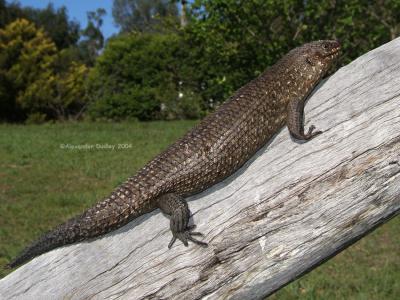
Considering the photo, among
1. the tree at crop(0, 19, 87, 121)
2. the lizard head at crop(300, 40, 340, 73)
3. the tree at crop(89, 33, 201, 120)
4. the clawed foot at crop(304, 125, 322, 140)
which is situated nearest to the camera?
the clawed foot at crop(304, 125, 322, 140)

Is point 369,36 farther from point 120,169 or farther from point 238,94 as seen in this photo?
point 238,94

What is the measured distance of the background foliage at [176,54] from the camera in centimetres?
950

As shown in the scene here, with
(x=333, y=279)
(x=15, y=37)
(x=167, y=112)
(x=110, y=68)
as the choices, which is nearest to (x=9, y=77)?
(x=15, y=37)

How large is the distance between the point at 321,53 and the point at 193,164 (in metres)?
1.17

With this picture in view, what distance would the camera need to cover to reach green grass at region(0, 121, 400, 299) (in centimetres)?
447

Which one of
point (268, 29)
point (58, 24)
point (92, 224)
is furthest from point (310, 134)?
point (58, 24)

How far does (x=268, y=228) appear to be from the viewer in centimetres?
187

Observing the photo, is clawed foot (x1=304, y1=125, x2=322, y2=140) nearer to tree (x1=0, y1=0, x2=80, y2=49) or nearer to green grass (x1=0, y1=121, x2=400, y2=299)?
green grass (x1=0, y1=121, x2=400, y2=299)

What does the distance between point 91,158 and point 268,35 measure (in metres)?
4.62

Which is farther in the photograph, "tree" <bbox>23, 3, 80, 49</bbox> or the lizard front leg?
"tree" <bbox>23, 3, 80, 49</bbox>

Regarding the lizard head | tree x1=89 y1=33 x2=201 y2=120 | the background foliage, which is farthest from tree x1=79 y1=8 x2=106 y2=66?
the lizard head

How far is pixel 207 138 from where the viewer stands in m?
2.29

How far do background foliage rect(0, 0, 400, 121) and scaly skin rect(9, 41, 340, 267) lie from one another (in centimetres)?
682

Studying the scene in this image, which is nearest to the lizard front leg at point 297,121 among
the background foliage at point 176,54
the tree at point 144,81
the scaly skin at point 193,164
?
the scaly skin at point 193,164
